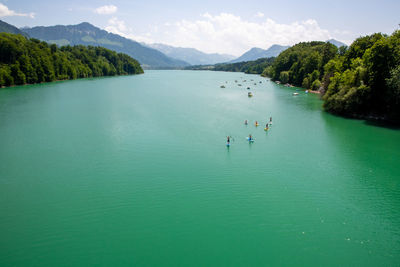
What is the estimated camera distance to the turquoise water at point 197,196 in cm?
1644

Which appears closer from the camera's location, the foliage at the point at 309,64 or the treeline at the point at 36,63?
the treeline at the point at 36,63

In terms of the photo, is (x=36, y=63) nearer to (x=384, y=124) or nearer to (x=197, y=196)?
(x=197, y=196)

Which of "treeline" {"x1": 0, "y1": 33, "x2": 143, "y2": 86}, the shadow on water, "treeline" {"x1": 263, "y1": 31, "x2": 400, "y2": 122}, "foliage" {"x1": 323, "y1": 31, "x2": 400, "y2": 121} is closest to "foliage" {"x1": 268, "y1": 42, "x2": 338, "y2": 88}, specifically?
"treeline" {"x1": 263, "y1": 31, "x2": 400, "y2": 122}

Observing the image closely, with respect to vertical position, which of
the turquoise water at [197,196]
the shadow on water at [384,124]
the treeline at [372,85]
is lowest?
the turquoise water at [197,196]

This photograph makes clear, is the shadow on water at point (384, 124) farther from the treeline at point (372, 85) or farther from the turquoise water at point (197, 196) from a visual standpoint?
the turquoise water at point (197, 196)

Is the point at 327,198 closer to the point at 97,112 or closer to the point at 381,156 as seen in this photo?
the point at 381,156

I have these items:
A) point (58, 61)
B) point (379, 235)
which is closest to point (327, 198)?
point (379, 235)

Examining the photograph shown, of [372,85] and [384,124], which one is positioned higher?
[372,85]

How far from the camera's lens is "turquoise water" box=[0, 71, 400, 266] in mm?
16438

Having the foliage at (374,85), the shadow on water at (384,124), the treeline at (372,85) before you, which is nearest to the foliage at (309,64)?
the treeline at (372,85)

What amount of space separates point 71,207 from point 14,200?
17.3 feet

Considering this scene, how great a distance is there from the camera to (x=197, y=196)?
2300 centimetres

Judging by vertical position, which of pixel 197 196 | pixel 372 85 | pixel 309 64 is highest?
pixel 309 64

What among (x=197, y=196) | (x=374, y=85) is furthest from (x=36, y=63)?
(x=374, y=85)
